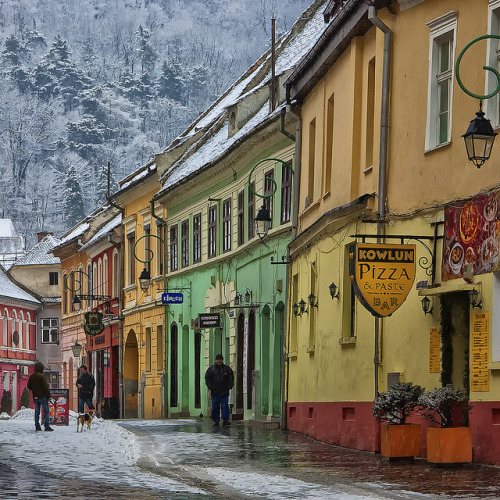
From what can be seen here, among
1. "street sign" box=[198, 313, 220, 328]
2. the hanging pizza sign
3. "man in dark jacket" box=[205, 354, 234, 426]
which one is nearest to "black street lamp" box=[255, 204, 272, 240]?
A: "man in dark jacket" box=[205, 354, 234, 426]

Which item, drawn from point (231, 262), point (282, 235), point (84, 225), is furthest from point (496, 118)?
point (84, 225)

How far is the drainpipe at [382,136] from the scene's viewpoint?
19.6 metres

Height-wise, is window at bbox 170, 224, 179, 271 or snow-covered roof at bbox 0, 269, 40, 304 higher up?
window at bbox 170, 224, 179, 271

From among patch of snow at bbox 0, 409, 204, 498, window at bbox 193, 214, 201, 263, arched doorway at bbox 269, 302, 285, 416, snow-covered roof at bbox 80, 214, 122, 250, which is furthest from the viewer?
snow-covered roof at bbox 80, 214, 122, 250

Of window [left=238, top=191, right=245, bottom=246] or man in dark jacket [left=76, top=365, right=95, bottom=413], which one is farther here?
man in dark jacket [left=76, top=365, right=95, bottom=413]

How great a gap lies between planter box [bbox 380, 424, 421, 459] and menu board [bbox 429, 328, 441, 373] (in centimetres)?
105

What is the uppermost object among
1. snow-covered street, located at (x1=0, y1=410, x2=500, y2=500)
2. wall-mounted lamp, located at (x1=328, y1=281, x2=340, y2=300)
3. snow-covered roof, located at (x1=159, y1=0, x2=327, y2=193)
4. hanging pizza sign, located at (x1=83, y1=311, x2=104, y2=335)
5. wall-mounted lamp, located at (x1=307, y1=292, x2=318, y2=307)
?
snow-covered roof, located at (x1=159, y1=0, x2=327, y2=193)

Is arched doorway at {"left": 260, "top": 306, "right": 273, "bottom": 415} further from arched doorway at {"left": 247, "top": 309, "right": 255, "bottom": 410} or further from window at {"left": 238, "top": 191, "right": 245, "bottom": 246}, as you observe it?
window at {"left": 238, "top": 191, "right": 245, "bottom": 246}

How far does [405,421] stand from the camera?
703 inches

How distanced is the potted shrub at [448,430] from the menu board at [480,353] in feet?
1.42

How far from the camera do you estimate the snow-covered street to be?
1295 centimetres

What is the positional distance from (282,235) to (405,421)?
1256 cm

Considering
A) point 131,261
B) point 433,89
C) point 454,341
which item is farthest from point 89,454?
point 131,261

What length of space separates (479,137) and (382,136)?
17.1 feet
